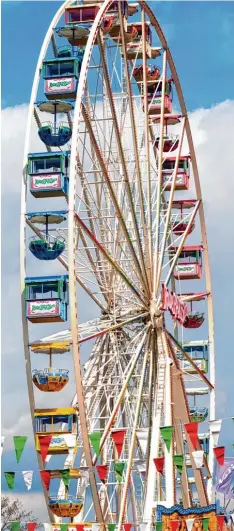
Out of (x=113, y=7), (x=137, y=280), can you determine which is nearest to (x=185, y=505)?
(x=137, y=280)

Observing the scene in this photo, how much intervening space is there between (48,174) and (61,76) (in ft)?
10.3

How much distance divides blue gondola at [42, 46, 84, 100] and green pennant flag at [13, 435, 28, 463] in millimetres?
11552

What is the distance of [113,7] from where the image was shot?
52188mm

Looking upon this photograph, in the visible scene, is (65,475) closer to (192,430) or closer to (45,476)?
(45,476)

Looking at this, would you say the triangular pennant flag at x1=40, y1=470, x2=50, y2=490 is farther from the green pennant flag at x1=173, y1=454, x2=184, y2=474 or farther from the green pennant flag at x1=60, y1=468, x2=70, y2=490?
the green pennant flag at x1=173, y1=454, x2=184, y2=474

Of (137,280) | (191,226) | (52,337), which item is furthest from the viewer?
(191,226)

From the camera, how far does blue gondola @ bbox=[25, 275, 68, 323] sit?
154 feet

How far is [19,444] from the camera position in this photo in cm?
4362

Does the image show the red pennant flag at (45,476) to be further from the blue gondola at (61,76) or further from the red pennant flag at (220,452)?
the blue gondola at (61,76)

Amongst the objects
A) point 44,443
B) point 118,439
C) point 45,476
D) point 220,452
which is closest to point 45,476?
point 45,476

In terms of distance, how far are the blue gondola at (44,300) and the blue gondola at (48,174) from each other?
3082 mm

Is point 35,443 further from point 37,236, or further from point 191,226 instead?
point 191,226

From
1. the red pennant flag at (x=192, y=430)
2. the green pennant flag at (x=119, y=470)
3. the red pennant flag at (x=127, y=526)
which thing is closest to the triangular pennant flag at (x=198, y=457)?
the green pennant flag at (x=119, y=470)

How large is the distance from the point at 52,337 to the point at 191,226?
12350mm
